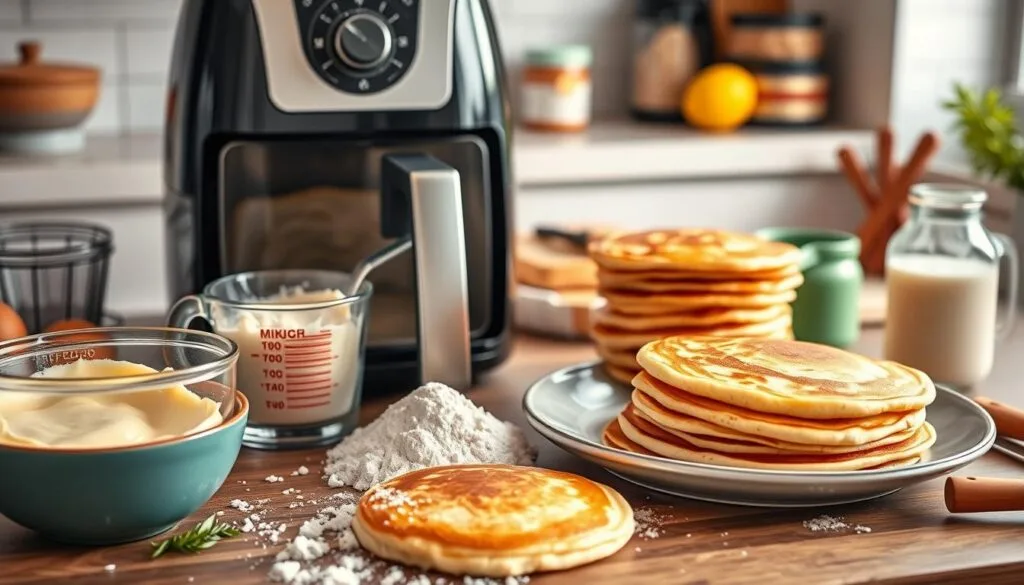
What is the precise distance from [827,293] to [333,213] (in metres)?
0.54

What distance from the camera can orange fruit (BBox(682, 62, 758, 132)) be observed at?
2.26 m

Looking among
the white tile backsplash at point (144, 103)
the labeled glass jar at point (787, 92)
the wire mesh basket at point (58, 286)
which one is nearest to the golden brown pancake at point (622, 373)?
the wire mesh basket at point (58, 286)

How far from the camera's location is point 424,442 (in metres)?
0.99

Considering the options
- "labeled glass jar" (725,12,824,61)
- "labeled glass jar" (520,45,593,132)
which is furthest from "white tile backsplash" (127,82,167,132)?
"labeled glass jar" (725,12,824,61)

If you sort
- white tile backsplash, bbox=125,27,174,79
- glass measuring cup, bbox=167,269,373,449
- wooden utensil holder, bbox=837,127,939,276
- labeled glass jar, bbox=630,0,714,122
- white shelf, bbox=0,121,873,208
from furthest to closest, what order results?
labeled glass jar, bbox=630,0,714,122 < white tile backsplash, bbox=125,27,174,79 < white shelf, bbox=0,121,873,208 < wooden utensil holder, bbox=837,127,939,276 < glass measuring cup, bbox=167,269,373,449

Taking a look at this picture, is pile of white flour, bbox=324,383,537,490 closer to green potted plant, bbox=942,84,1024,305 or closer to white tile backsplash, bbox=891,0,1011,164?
green potted plant, bbox=942,84,1024,305

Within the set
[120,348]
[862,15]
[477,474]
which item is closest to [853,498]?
[477,474]

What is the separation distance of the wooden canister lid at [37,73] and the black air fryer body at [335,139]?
0.75m

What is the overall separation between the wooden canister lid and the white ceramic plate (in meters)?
1.15

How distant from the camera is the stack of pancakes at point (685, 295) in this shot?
1179mm

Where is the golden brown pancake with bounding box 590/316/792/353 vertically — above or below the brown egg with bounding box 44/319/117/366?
below

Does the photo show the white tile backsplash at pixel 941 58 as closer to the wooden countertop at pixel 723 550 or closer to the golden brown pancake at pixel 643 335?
the golden brown pancake at pixel 643 335

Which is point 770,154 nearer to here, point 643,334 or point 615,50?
point 615,50

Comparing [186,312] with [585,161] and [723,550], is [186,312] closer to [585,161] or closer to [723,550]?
[723,550]
